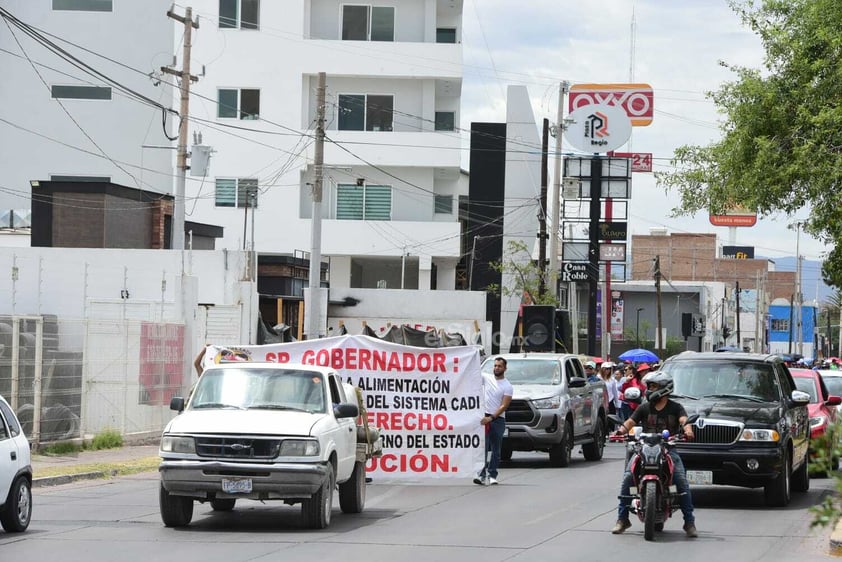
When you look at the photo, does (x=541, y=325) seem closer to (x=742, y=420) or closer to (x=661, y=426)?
(x=742, y=420)

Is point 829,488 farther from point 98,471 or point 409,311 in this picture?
point 409,311

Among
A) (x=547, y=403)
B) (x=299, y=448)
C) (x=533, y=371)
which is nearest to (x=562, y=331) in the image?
(x=533, y=371)

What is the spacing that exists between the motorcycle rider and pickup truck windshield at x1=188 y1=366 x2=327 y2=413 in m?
3.55

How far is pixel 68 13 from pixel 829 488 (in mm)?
53794

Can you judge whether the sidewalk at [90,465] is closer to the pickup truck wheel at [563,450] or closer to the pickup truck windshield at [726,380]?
the pickup truck wheel at [563,450]

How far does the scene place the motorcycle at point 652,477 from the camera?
14.2 m

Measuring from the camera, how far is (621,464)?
86.4 feet

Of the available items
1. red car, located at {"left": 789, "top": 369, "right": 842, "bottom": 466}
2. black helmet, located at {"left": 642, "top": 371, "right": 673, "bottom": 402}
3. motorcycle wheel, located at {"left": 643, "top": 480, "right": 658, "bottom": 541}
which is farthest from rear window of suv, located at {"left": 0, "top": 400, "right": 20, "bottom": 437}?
red car, located at {"left": 789, "top": 369, "right": 842, "bottom": 466}

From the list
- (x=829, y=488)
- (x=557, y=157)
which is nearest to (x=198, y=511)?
(x=829, y=488)

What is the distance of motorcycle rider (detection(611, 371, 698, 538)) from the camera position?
573 inches

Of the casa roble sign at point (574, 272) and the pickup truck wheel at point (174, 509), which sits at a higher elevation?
the casa roble sign at point (574, 272)

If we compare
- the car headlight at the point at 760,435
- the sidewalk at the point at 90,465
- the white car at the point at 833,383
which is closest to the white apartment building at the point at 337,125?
the white car at the point at 833,383

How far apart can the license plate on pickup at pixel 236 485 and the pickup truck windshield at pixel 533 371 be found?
12.0 meters

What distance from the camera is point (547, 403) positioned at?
24594 mm
